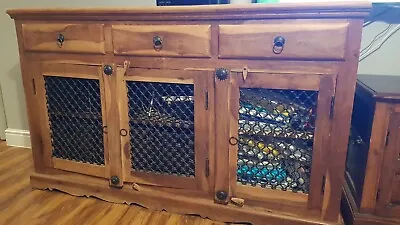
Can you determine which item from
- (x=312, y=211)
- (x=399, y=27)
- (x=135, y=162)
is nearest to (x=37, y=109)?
(x=135, y=162)

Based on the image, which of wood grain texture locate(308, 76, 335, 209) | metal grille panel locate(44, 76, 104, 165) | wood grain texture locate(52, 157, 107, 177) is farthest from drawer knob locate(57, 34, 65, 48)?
wood grain texture locate(308, 76, 335, 209)

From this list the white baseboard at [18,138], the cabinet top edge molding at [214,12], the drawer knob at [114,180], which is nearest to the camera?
the cabinet top edge molding at [214,12]

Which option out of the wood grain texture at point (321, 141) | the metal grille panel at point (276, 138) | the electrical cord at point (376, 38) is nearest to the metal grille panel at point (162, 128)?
the metal grille panel at point (276, 138)

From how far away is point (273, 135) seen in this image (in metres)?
1.25

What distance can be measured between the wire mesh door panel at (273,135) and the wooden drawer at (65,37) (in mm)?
605

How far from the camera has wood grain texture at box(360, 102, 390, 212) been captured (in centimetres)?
113

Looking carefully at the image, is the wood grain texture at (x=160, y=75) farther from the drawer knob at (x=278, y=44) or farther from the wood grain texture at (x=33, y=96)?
the wood grain texture at (x=33, y=96)

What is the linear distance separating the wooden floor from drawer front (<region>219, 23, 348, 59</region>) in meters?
0.72

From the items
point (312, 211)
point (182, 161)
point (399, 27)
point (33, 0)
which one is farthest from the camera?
point (33, 0)

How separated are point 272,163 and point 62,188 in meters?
1.00

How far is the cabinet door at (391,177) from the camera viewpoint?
1142mm

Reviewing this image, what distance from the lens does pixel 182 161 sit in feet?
4.50

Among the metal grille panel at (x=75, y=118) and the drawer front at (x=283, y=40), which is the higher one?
the drawer front at (x=283, y=40)

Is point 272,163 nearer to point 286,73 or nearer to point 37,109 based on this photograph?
point 286,73
